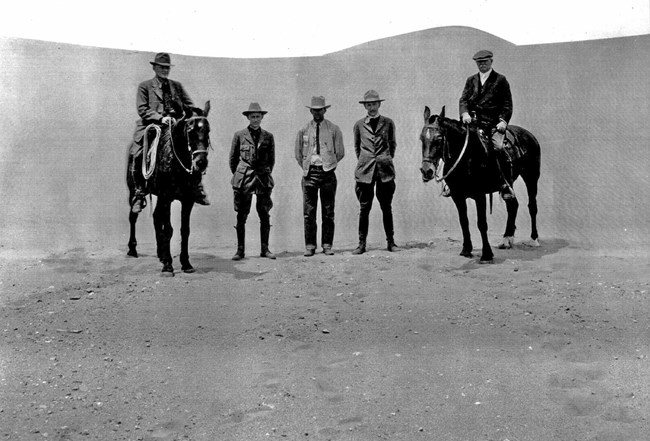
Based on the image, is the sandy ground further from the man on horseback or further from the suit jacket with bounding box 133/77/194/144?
the suit jacket with bounding box 133/77/194/144

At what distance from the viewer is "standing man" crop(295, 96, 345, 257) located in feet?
34.6

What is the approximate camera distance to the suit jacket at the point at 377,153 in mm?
10664

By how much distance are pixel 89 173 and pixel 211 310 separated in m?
7.14

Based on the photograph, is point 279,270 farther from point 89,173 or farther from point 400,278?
point 89,173

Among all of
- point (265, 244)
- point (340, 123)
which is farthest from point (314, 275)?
point (340, 123)

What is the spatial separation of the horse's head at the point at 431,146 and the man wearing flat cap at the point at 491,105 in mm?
972

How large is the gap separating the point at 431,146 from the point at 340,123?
889cm

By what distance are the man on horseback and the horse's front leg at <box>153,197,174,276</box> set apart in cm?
39

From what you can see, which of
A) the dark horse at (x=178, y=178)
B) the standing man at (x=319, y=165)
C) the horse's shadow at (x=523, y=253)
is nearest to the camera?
the dark horse at (x=178, y=178)

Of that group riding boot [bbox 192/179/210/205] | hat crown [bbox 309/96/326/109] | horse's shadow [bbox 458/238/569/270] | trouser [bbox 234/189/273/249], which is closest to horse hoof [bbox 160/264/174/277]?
riding boot [bbox 192/179/210/205]

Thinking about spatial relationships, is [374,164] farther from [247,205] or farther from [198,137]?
[198,137]

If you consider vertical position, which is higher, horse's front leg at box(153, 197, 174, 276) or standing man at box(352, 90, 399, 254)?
standing man at box(352, 90, 399, 254)

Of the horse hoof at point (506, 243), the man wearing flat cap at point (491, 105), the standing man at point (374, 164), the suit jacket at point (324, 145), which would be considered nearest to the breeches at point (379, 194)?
the standing man at point (374, 164)

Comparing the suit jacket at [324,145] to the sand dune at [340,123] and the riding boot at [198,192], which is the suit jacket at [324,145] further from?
the riding boot at [198,192]
